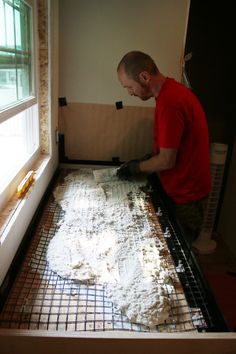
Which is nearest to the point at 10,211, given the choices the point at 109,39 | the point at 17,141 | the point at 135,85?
the point at 17,141

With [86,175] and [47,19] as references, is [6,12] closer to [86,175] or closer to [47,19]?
[47,19]

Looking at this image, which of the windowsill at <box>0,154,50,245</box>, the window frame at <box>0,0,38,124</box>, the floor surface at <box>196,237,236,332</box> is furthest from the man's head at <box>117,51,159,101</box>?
the floor surface at <box>196,237,236,332</box>

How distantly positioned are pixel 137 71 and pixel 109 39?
17.0 inches

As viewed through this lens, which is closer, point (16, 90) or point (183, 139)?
point (16, 90)

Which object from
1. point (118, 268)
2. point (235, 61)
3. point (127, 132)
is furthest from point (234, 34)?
point (118, 268)

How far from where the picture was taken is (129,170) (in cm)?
172

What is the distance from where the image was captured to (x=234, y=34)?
241cm

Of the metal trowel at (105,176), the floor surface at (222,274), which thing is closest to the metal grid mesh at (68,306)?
the metal trowel at (105,176)

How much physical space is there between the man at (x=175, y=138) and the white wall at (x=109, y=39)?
298mm

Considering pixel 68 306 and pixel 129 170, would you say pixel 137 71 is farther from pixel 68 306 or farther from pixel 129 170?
pixel 68 306

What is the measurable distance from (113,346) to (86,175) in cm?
115

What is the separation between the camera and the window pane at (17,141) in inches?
48.8

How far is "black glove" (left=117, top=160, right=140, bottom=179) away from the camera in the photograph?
1.69m

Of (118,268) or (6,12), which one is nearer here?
(118,268)
